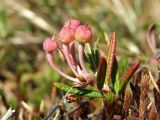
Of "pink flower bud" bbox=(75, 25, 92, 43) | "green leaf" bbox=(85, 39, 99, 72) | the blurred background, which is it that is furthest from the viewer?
the blurred background

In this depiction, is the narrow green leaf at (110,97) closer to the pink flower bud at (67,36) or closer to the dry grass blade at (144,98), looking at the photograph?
the dry grass blade at (144,98)

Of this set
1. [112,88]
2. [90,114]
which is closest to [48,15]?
[90,114]

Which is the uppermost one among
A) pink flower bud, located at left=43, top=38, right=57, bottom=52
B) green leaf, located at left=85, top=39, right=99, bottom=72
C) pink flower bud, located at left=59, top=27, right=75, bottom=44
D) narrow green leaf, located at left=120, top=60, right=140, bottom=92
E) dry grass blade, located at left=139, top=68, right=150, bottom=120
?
pink flower bud, located at left=59, top=27, right=75, bottom=44

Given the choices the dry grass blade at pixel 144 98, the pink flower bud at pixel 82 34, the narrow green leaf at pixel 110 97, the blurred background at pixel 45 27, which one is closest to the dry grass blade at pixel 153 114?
the dry grass blade at pixel 144 98

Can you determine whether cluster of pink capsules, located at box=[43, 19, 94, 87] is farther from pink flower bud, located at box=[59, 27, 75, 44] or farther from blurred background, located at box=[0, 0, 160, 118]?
blurred background, located at box=[0, 0, 160, 118]

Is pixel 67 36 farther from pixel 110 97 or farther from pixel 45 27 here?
pixel 45 27

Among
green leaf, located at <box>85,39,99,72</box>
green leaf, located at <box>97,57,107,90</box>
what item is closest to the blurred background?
green leaf, located at <box>85,39,99,72</box>

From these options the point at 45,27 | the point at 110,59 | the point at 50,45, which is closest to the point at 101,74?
the point at 110,59

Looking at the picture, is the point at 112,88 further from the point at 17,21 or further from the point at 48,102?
the point at 17,21
